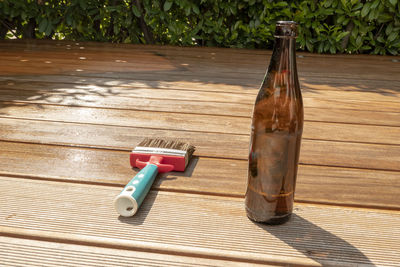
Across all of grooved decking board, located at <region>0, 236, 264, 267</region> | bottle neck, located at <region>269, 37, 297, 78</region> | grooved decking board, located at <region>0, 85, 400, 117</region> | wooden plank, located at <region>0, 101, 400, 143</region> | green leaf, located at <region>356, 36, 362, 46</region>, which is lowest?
grooved decking board, located at <region>0, 236, 264, 267</region>

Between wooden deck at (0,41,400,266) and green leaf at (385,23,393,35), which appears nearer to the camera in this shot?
wooden deck at (0,41,400,266)

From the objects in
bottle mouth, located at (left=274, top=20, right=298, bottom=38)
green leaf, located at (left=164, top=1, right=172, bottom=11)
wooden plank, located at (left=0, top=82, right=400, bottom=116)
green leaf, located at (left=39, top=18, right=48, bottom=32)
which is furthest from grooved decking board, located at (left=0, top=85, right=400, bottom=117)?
green leaf, located at (left=39, top=18, right=48, bottom=32)

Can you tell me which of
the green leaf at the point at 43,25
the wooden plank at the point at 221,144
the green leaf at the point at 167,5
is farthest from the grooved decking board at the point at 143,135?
the green leaf at the point at 43,25

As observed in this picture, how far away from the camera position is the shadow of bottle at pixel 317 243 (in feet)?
2.44

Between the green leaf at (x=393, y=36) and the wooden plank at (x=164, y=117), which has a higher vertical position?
the green leaf at (x=393, y=36)

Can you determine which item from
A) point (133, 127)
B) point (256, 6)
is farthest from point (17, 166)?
point (256, 6)

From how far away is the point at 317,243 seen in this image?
80 centimetres

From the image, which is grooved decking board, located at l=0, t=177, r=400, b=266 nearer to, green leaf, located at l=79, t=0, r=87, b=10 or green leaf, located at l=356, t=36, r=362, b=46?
green leaf, located at l=356, t=36, r=362, b=46

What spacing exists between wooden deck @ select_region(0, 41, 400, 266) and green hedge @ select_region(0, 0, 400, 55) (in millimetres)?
1263

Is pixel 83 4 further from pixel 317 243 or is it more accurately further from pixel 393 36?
pixel 317 243

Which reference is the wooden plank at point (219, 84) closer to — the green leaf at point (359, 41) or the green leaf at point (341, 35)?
the green leaf at point (341, 35)

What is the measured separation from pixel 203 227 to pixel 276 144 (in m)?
0.26

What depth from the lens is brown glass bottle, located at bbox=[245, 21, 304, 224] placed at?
2.73 ft

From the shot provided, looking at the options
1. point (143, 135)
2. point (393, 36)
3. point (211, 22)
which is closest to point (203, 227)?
point (143, 135)
